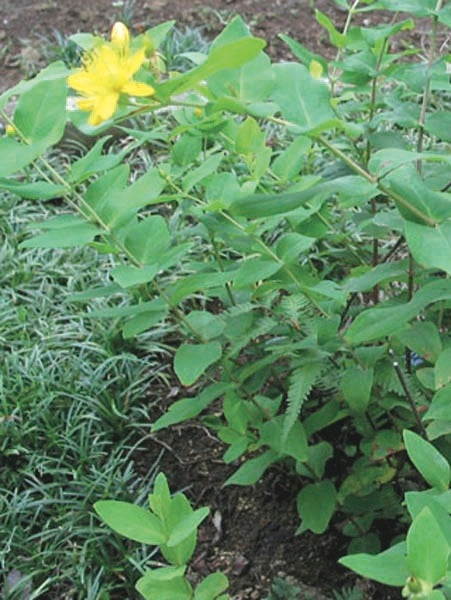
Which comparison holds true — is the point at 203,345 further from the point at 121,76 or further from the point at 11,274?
the point at 11,274

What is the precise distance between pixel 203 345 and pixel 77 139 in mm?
2113

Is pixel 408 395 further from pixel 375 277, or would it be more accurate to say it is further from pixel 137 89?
pixel 137 89

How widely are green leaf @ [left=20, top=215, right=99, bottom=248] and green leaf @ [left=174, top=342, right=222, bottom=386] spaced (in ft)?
0.98

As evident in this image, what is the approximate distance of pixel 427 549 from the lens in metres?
1.07

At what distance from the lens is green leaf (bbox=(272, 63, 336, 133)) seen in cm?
144

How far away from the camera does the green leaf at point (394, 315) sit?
1.47m

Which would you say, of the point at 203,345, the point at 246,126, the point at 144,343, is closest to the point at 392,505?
the point at 203,345

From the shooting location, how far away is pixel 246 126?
5.62 ft

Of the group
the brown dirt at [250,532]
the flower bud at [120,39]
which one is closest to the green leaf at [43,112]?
the flower bud at [120,39]

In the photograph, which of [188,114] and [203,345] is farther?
[188,114]

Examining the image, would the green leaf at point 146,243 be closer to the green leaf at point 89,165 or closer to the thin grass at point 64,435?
the green leaf at point 89,165

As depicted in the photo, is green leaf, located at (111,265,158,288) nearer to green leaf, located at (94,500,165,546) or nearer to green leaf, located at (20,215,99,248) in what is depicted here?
green leaf, located at (20,215,99,248)

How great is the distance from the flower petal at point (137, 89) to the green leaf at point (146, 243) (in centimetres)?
46

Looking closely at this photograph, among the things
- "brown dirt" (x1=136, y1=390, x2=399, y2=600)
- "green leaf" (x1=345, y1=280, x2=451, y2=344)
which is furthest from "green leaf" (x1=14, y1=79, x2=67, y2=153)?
"brown dirt" (x1=136, y1=390, x2=399, y2=600)
